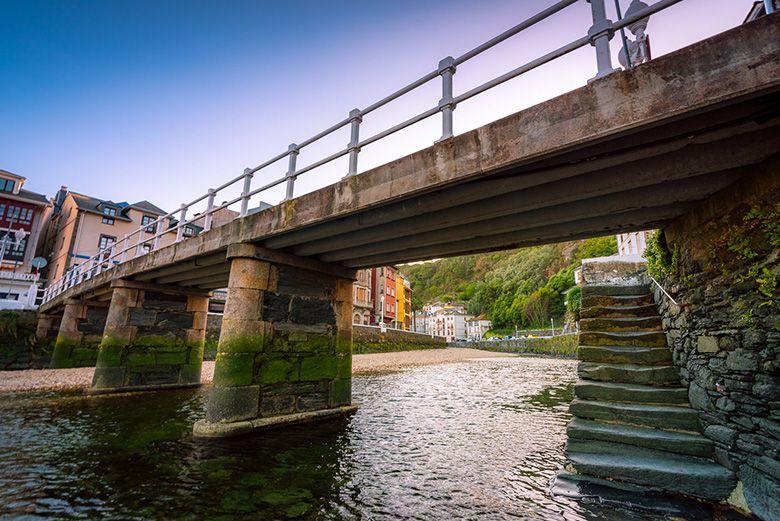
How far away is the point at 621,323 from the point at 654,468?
296cm

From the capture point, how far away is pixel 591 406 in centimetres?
532

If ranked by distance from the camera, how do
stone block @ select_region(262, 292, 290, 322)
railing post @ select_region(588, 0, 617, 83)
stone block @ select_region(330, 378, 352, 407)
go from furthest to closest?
stone block @ select_region(330, 378, 352, 407) → stone block @ select_region(262, 292, 290, 322) → railing post @ select_region(588, 0, 617, 83)

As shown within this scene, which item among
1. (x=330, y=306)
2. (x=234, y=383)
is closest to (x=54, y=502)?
(x=234, y=383)

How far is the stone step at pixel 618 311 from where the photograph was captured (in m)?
6.71

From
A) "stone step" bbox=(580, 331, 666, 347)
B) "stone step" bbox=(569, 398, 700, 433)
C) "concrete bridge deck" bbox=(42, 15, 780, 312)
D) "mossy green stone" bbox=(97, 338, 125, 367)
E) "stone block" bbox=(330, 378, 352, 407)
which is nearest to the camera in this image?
"concrete bridge deck" bbox=(42, 15, 780, 312)

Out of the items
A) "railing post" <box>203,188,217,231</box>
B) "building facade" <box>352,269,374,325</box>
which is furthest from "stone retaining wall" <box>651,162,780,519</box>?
"building facade" <box>352,269,374,325</box>

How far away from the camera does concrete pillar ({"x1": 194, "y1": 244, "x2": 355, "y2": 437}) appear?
7164 mm

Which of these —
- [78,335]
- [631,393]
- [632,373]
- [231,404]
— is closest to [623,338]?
[632,373]

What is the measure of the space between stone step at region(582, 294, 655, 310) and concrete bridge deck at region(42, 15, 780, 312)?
1.67m

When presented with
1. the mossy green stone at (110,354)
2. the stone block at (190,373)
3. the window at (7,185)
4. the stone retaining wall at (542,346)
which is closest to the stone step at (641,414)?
the stone block at (190,373)

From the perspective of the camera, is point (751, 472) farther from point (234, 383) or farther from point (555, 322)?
point (555, 322)

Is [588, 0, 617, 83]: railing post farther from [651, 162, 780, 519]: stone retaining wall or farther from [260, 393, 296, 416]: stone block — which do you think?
[260, 393, 296, 416]: stone block

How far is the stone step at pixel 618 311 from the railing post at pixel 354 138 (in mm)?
5081

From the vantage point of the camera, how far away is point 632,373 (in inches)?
220
